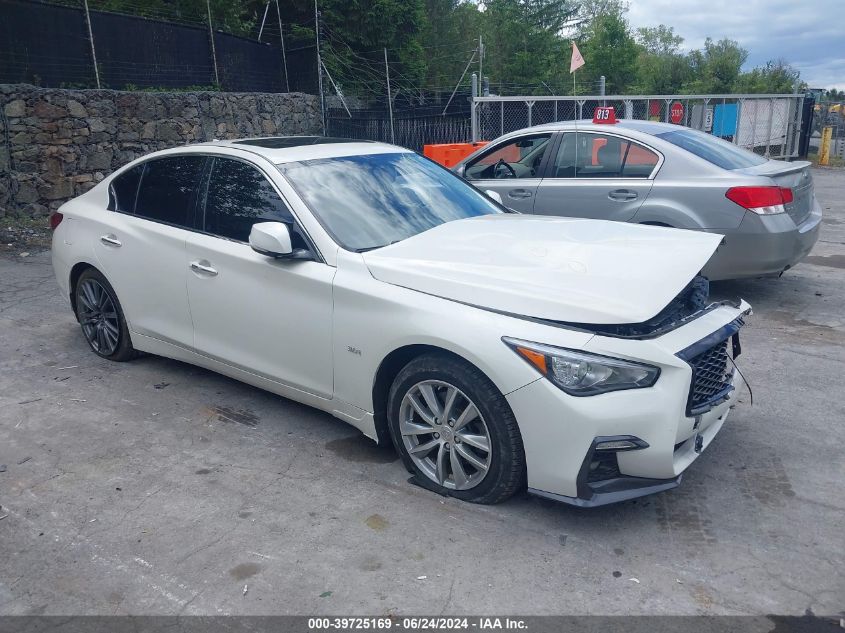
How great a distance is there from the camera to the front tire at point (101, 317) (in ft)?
18.2

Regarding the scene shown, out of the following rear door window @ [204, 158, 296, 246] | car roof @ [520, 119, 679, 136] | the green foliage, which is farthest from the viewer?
the green foliage

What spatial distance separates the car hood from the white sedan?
13 mm

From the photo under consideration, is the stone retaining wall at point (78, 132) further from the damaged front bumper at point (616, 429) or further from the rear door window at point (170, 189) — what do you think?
the damaged front bumper at point (616, 429)

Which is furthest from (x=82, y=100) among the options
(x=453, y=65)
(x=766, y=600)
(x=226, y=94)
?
(x=453, y=65)

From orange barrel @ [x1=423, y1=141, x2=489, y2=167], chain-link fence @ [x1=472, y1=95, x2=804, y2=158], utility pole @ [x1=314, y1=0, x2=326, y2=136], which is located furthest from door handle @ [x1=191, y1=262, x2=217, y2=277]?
utility pole @ [x1=314, y1=0, x2=326, y2=136]

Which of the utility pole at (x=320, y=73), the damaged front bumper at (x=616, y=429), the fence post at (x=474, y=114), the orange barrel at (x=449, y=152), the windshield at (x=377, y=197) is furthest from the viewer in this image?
the utility pole at (x=320, y=73)

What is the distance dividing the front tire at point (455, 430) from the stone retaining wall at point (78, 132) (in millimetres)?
9789

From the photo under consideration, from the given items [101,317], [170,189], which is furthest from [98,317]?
[170,189]

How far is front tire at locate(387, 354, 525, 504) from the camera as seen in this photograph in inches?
136

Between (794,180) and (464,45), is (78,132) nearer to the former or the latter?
(794,180)

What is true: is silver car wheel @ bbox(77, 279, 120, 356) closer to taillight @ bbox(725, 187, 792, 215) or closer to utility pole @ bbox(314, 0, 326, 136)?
taillight @ bbox(725, 187, 792, 215)

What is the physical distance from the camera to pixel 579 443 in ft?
10.7

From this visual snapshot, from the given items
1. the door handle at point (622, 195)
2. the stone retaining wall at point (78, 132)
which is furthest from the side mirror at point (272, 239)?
the stone retaining wall at point (78, 132)

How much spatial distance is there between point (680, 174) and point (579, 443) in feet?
14.1
